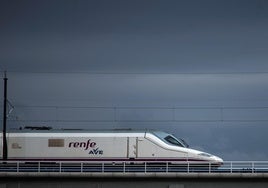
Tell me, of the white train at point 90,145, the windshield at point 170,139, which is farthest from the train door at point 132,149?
the windshield at point 170,139

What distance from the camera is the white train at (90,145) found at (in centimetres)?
6550

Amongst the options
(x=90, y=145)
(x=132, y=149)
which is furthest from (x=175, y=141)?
(x=90, y=145)

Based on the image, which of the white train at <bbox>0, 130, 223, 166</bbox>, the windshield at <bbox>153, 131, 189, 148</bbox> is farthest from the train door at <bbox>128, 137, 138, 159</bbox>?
the windshield at <bbox>153, 131, 189, 148</bbox>

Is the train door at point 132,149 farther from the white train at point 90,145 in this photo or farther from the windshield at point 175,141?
the windshield at point 175,141

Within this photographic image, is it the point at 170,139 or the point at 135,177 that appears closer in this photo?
the point at 135,177

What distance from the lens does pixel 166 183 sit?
56.3 meters

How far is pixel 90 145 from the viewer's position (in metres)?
66.8

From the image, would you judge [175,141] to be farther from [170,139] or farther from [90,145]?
[90,145]

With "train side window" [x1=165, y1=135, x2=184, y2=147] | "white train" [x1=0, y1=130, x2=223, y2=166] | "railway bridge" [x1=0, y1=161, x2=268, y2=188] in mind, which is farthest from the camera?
"train side window" [x1=165, y1=135, x2=184, y2=147]

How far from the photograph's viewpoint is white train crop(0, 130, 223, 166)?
65.5 meters

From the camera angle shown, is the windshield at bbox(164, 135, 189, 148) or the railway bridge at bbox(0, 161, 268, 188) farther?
the windshield at bbox(164, 135, 189, 148)

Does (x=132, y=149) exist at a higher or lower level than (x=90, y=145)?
lower

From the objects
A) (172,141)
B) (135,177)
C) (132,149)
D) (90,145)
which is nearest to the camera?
(135,177)

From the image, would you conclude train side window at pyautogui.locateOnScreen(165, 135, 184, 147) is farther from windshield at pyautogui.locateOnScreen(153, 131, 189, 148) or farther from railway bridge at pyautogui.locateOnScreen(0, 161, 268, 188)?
railway bridge at pyautogui.locateOnScreen(0, 161, 268, 188)
